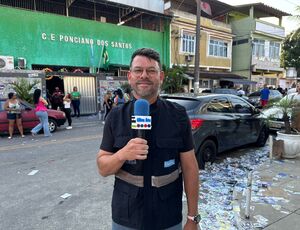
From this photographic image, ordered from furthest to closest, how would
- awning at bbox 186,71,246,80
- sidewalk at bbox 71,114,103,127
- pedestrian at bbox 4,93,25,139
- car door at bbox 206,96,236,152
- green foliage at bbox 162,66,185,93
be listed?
awning at bbox 186,71,246,80
green foliage at bbox 162,66,185,93
sidewalk at bbox 71,114,103,127
pedestrian at bbox 4,93,25,139
car door at bbox 206,96,236,152

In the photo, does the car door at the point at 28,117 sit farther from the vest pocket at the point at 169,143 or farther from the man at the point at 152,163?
the vest pocket at the point at 169,143

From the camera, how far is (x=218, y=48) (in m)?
27.7

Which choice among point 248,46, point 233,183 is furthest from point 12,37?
point 248,46

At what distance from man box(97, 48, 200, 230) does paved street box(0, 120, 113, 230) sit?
2044mm

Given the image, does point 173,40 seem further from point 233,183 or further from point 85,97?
point 233,183

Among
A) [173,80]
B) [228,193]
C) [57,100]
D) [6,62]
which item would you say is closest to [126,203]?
[228,193]

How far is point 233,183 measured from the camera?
5188 mm

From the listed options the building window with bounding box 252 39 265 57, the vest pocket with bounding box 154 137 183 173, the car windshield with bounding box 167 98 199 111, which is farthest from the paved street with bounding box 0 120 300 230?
the building window with bounding box 252 39 265 57

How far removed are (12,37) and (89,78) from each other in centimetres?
470

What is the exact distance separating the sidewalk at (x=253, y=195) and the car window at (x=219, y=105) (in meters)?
1.22

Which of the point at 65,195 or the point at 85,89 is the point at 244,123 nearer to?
the point at 65,195

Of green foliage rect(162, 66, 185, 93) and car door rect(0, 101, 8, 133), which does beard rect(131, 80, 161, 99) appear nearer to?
car door rect(0, 101, 8, 133)

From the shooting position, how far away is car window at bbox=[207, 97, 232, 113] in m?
6.36

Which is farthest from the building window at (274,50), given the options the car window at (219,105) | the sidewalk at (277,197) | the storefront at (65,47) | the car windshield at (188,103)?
the car windshield at (188,103)
